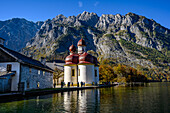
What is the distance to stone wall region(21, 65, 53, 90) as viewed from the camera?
105 ft

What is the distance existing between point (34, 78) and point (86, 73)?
2359cm

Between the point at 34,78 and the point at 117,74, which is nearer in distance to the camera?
the point at 34,78

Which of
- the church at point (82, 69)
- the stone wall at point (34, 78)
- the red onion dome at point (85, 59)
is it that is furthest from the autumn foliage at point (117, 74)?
the stone wall at point (34, 78)

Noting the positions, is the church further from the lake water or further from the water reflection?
the lake water

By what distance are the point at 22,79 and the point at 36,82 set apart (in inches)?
252

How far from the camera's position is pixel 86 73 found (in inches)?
Answer: 2216

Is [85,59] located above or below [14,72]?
above

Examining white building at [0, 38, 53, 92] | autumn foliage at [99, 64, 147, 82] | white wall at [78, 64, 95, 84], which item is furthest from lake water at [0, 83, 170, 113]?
autumn foliage at [99, 64, 147, 82]

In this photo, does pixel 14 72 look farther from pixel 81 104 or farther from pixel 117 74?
pixel 117 74

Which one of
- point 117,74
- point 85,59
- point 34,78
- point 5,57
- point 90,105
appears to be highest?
point 85,59

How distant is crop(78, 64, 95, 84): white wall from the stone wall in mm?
14192

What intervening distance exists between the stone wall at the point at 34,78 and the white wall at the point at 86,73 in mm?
14192

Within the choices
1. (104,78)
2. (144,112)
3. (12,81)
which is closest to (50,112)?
(144,112)

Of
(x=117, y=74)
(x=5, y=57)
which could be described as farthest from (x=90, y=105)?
(x=117, y=74)
